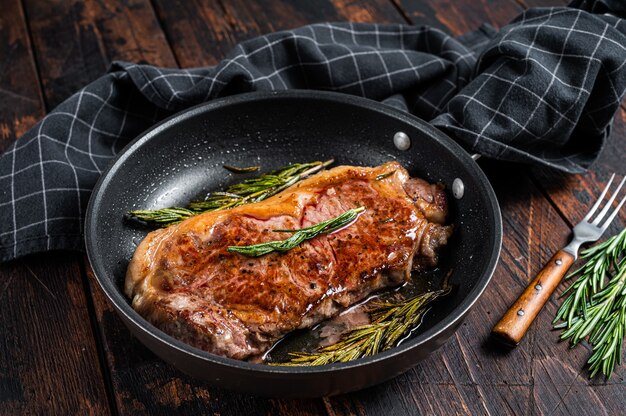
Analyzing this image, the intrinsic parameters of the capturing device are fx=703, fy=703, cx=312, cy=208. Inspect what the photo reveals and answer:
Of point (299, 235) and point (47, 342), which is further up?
point (299, 235)

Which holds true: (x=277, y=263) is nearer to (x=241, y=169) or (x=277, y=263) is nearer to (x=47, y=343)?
(x=241, y=169)

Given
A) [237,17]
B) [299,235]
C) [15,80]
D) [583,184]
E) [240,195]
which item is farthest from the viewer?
[237,17]

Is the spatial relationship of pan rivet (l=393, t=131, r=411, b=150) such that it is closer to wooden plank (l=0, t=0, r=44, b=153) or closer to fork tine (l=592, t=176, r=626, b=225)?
fork tine (l=592, t=176, r=626, b=225)

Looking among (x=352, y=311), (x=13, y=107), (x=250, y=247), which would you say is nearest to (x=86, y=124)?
(x=13, y=107)

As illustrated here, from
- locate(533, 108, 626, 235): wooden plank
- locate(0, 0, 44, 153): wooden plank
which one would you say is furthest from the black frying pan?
locate(0, 0, 44, 153): wooden plank

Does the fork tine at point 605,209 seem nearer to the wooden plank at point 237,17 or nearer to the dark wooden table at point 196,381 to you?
the dark wooden table at point 196,381

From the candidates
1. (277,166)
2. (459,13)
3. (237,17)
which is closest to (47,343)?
(277,166)

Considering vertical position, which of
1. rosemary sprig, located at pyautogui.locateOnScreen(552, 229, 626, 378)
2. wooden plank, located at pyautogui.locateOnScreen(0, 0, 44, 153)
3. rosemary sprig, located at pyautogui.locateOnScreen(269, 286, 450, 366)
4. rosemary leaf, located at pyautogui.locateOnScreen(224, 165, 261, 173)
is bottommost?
wooden plank, located at pyautogui.locateOnScreen(0, 0, 44, 153)
